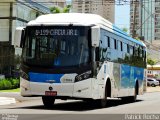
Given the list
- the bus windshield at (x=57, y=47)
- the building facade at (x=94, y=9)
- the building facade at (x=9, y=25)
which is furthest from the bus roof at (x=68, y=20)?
the building facade at (x=94, y=9)

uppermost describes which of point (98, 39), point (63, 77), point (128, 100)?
point (98, 39)

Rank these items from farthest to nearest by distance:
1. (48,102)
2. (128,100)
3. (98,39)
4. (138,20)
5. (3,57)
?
(138,20) → (3,57) → (128,100) → (48,102) → (98,39)

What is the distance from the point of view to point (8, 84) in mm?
44531

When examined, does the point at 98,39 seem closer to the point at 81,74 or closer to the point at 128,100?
the point at 81,74

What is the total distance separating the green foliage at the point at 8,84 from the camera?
43.7 meters

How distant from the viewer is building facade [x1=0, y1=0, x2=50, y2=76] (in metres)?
52.4

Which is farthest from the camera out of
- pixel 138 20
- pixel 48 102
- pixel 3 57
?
pixel 138 20

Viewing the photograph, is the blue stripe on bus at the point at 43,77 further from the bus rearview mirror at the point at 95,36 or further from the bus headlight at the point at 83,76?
the bus rearview mirror at the point at 95,36

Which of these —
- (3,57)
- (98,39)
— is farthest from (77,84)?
(3,57)

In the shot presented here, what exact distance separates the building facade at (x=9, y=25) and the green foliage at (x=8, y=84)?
5.73 m

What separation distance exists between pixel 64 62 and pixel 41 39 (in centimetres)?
132

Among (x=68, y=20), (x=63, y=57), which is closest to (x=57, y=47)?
(x=63, y=57)

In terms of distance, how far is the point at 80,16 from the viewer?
67.3 ft

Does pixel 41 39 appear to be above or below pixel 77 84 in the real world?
above
